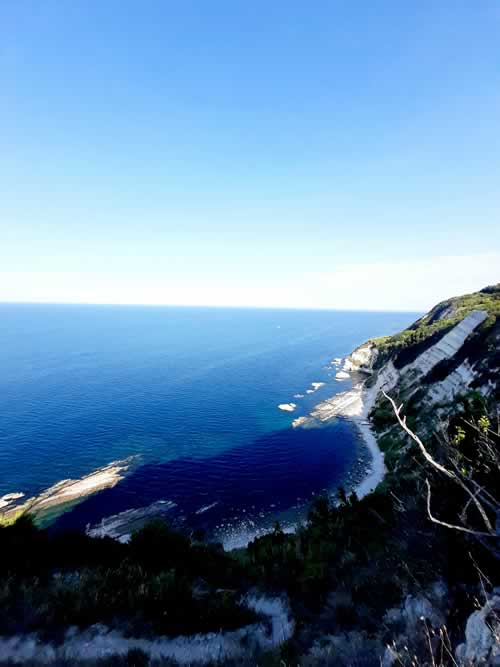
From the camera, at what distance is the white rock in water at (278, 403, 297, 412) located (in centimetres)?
6731

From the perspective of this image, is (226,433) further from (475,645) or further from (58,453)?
(475,645)

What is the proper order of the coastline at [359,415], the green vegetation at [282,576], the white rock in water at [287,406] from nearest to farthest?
the green vegetation at [282,576], the coastline at [359,415], the white rock in water at [287,406]

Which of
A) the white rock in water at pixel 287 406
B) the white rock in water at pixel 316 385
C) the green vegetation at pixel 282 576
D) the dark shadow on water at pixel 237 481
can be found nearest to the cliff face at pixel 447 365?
the white rock in water at pixel 316 385

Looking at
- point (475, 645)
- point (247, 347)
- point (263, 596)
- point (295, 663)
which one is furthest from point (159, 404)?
point (247, 347)

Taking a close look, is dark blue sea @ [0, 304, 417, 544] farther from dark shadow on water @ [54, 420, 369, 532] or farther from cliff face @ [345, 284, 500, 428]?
cliff face @ [345, 284, 500, 428]

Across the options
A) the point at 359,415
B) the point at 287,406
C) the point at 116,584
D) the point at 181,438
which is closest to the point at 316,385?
the point at 287,406

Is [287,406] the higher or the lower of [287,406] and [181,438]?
the higher

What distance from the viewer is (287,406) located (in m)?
68.9

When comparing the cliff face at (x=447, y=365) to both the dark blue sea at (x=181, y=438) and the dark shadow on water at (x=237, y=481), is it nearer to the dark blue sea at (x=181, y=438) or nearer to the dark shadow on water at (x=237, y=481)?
the dark blue sea at (x=181, y=438)

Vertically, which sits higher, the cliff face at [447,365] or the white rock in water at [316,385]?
the cliff face at [447,365]

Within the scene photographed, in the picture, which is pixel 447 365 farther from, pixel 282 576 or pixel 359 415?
pixel 282 576

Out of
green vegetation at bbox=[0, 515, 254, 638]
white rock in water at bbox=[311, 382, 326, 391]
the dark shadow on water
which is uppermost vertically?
green vegetation at bbox=[0, 515, 254, 638]

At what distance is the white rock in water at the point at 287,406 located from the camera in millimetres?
67312

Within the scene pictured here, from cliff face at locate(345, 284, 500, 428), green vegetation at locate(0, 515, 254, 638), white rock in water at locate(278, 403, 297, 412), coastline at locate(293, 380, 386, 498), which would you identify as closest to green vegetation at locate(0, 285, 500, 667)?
green vegetation at locate(0, 515, 254, 638)
